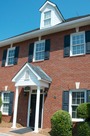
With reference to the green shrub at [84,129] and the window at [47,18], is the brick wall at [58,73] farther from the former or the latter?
the green shrub at [84,129]

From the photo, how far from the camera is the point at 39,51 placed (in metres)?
15.1

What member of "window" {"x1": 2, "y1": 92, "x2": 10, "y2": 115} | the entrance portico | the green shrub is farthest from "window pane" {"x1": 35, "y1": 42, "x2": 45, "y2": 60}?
the green shrub

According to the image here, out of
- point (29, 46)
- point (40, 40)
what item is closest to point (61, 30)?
point (40, 40)

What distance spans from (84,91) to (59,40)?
14.3 feet

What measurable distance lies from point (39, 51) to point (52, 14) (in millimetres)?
3552

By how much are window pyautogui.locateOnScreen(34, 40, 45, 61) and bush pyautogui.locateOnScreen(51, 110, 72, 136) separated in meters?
5.35

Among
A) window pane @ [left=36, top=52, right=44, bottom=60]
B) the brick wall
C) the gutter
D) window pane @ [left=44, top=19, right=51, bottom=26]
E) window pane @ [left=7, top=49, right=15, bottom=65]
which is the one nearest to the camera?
the brick wall

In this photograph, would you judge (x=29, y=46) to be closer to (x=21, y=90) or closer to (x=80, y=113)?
(x=21, y=90)

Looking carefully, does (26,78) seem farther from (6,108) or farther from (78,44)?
(78,44)

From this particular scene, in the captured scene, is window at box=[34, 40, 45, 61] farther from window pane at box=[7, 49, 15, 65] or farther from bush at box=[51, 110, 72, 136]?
bush at box=[51, 110, 72, 136]

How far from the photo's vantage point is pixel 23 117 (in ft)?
47.4

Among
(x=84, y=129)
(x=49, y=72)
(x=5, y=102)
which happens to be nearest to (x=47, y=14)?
(x=49, y=72)

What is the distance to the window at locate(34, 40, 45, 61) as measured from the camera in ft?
48.7

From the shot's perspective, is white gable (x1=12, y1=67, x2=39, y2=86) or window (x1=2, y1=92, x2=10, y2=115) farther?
window (x1=2, y1=92, x2=10, y2=115)
